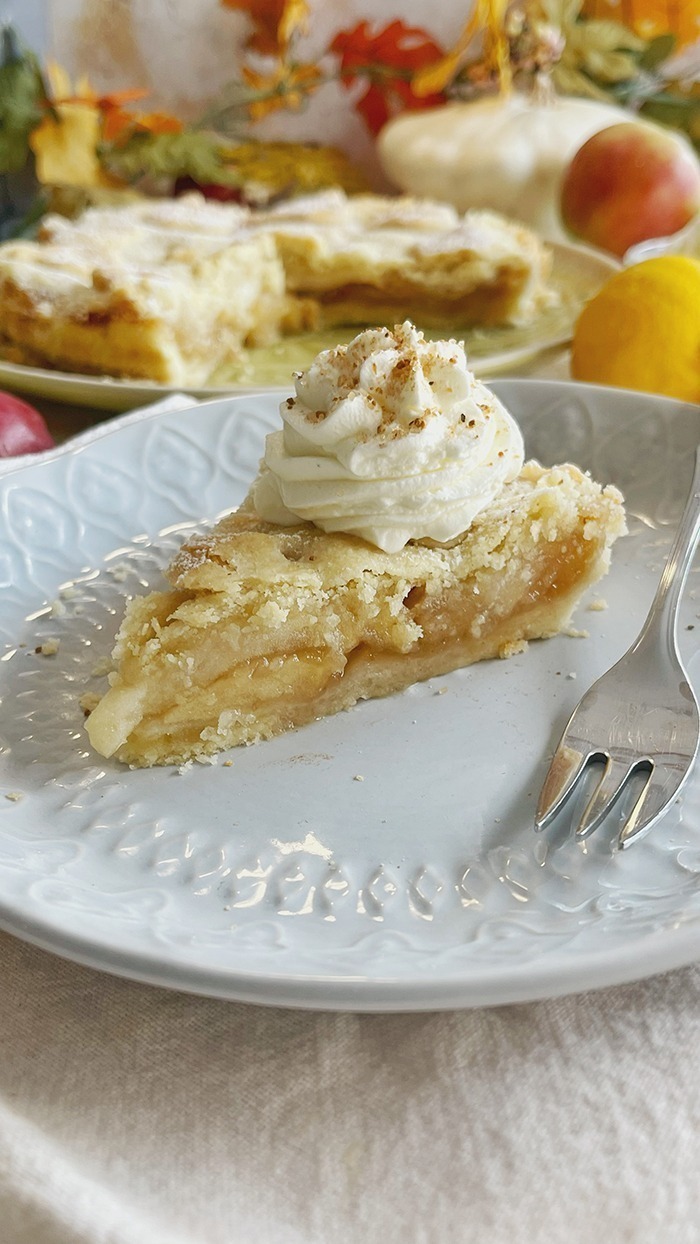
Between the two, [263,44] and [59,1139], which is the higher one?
[263,44]

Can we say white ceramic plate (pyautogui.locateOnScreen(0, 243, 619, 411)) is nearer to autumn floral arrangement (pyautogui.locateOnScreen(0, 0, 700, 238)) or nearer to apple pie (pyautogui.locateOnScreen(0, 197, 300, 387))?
apple pie (pyautogui.locateOnScreen(0, 197, 300, 387))

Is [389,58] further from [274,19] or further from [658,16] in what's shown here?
[658,16]

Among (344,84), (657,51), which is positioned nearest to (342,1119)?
(344,84)

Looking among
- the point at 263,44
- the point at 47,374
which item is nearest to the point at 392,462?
the point at 47,374

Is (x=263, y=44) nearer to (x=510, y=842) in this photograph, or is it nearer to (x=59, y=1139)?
(x=510, y=842)

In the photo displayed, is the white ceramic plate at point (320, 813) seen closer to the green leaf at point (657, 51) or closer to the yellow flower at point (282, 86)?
the yellow flower at point (282, 86)

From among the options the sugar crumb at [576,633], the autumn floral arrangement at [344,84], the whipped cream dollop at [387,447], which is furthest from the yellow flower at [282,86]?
the sugar crumb at [576,633]

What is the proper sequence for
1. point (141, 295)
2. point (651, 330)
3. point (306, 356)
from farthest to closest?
point (306, 356)
point (141, 295)
point (651, 330)
